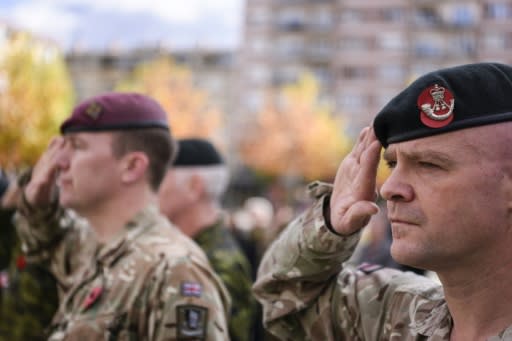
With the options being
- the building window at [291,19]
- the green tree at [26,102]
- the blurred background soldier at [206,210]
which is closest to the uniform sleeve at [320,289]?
the blurred background soldier at [206,210]

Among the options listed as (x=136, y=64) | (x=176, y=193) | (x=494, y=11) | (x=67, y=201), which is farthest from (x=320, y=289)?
(x=136, y=64)

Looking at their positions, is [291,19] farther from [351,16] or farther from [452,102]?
[452,102]

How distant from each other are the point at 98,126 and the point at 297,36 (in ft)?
175

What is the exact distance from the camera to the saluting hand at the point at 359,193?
2.04m

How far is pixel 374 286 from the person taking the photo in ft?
7.36

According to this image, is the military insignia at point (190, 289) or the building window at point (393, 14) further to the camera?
the building window at point (393, 14)

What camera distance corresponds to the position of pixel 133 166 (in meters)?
3.22

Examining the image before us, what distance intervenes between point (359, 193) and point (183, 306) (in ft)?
3.31

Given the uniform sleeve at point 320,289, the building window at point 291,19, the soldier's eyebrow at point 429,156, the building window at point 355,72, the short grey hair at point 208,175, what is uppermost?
the soldier's eyebrow at point 429,156

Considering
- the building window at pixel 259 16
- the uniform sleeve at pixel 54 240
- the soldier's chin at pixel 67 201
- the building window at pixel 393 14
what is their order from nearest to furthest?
the soldier's chin at pixel 67 201
the uniform sleeve at pixel 54 240
the building window at pixel 393 14
the building window at pixel 259 16

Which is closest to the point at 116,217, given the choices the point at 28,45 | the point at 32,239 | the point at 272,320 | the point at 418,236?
the point at 32,239

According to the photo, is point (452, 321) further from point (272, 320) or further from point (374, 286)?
point (272, 320)

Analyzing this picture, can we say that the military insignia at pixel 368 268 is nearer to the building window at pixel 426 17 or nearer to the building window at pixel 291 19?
the building window at pixel 426 17

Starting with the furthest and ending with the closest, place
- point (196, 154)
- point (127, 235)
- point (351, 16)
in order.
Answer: point (351, 16) < point (196, 154) < point (127, 235)
